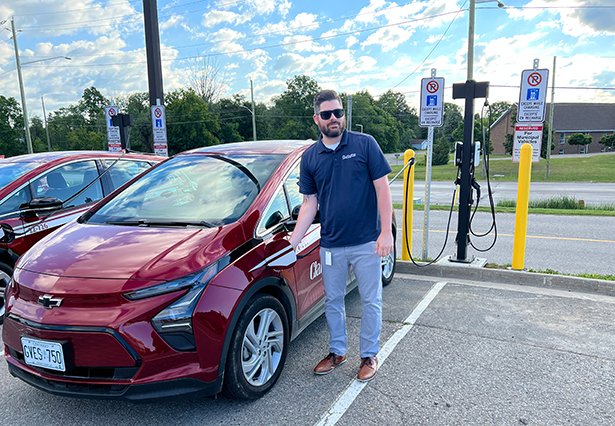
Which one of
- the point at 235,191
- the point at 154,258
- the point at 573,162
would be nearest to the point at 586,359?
the point at 235,191

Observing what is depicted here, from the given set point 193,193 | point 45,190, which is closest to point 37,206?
point 45,190

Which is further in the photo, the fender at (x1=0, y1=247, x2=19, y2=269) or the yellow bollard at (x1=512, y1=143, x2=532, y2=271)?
the yellow bollard at (x1=512, y1=143, x2=532, y2=271)

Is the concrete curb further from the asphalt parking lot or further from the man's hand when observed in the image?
the man's hand

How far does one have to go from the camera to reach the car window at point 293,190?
3.47 meters

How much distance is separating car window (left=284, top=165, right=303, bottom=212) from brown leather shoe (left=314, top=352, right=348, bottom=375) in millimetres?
1173

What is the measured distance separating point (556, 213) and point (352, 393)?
10761 mm

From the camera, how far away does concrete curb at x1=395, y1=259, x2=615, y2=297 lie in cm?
493

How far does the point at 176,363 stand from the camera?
7.78 ft

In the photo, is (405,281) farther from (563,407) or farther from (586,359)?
(563,407)

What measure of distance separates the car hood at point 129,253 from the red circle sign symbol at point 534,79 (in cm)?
435

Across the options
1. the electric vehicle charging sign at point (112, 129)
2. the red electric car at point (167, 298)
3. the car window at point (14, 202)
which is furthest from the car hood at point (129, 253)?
the electric vehicle charging sign at point (112, 129)

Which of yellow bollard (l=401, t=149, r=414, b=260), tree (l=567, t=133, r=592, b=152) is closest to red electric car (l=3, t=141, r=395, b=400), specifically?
yellow bollard (l=401, t=149, r=414, b=260)

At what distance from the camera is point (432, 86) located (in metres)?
5.74

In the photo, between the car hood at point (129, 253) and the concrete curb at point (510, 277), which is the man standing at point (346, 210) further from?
the concrete curb at point (510, 277)
